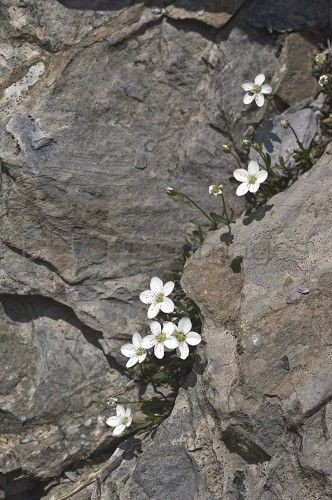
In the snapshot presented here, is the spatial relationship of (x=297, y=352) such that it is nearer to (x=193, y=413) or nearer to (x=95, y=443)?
(x=193, y=413)

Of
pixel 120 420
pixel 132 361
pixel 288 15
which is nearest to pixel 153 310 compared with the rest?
pixel 132 361

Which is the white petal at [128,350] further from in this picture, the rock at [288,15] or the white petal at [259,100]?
the rock at [288,15]

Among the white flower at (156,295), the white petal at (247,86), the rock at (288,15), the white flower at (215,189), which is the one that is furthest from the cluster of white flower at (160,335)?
the rock at (288,15)

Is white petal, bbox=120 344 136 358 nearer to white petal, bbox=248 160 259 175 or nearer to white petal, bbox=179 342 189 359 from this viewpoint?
white petal, bbox=179 342 189 359

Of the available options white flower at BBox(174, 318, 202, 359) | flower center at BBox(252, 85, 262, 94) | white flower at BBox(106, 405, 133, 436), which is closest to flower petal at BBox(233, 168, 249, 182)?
flower center at BBox(252, 85, 262, 94)

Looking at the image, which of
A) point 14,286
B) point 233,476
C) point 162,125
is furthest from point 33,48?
point 233,476

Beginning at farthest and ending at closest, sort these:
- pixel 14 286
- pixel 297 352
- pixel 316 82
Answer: pixel 316 82, pixel 14 286, pixel 297 352
